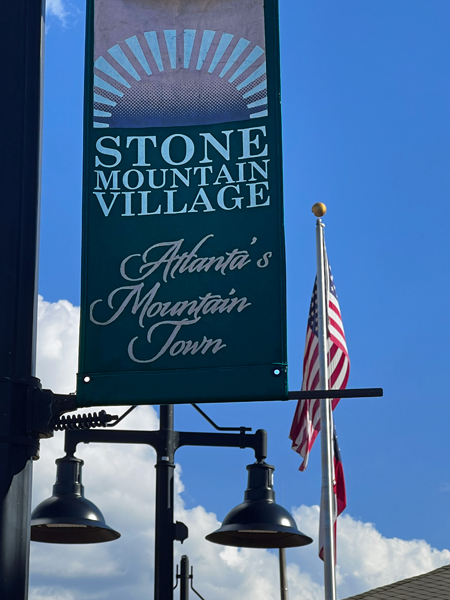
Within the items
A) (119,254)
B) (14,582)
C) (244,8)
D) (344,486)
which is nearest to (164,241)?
(119,254)

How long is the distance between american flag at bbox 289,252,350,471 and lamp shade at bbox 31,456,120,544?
642cm

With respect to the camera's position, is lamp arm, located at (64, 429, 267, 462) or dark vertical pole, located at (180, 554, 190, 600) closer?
lamp arm, located at (64, 429, 267, 462)

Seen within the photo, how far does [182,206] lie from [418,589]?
13.2 m

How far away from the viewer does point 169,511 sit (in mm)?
6609

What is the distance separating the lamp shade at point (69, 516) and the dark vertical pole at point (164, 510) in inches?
26.0

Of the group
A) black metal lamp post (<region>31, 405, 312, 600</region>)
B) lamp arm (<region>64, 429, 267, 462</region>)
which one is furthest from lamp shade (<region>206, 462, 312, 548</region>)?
lamp arm (<region>64, 429, 267, 462</region>)

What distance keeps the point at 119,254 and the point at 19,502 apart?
1222 millimetres

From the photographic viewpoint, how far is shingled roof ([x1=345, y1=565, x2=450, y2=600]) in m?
15.7

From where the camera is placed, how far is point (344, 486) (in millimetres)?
13945

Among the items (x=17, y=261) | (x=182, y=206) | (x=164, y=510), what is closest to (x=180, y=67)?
(x=182, y=206)

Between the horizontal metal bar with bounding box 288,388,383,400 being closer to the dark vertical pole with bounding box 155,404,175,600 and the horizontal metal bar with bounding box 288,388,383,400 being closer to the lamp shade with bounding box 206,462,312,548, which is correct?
the dark vertical pole with bounding box 155,404,175,600

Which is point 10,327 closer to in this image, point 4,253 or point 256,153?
point 4,253

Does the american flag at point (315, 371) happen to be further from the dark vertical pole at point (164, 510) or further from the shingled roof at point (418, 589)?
the dark vertical pole at point (164, 510)

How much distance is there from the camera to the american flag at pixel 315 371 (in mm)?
13609
